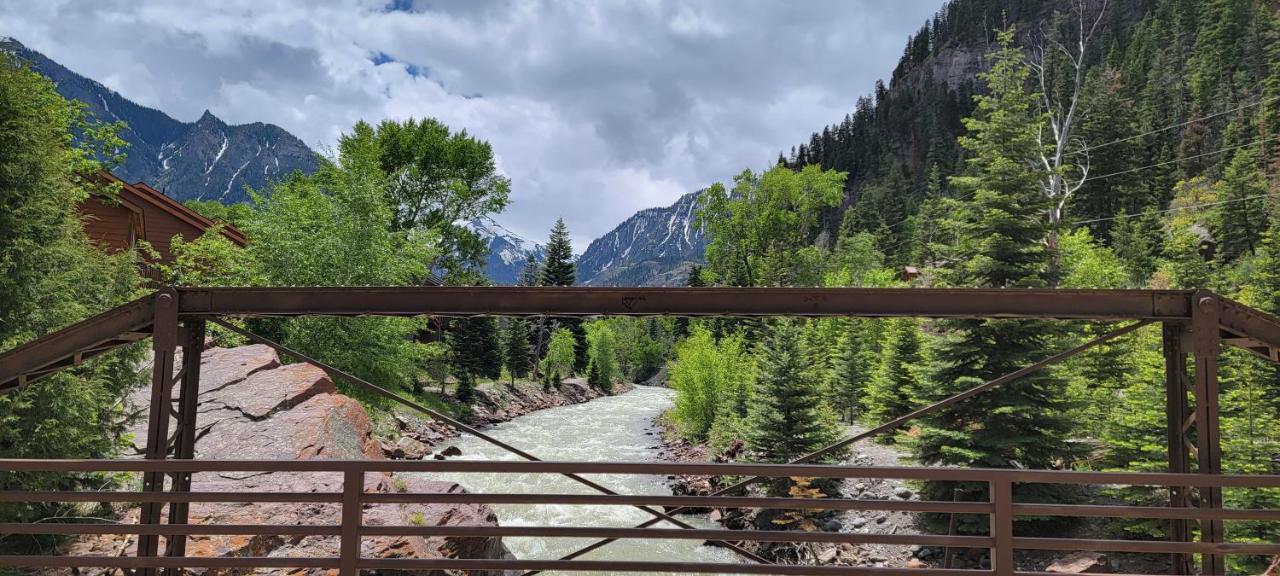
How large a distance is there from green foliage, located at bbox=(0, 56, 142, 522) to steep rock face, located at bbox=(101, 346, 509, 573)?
45.1 inches

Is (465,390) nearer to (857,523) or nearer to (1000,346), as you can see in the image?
(857,523)

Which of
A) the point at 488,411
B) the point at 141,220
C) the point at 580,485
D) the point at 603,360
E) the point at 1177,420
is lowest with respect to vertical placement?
the point at 488,411

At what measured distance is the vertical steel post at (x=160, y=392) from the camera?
538cm

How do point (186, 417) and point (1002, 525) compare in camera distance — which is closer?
point (1002, 525)

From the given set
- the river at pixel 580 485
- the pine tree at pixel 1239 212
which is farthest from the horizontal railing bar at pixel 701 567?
the pine tree at pixel 1239 212

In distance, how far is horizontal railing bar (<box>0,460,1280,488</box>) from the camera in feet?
14.5

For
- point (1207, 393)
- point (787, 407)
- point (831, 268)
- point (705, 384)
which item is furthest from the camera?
point (831, 268)

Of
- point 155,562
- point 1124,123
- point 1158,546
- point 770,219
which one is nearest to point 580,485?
point 155,562

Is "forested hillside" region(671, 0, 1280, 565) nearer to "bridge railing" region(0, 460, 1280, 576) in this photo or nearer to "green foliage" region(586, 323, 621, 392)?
"bridge railing" region(0, 460, 1280, 576)

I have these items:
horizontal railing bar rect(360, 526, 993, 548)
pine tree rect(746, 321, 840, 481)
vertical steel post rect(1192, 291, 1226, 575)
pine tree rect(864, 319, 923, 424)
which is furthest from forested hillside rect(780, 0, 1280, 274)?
horizontal railing bar rect(360, 526, 993, 548)

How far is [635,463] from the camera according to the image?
442cm

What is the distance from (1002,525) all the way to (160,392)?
7005mm

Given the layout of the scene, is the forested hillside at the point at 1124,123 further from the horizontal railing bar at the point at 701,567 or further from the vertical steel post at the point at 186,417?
the vertical steel post at the point at 186,417

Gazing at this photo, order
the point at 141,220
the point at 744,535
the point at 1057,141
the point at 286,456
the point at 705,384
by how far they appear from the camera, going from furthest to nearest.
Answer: the point at 1057,141 → the point at 705,384 → the point at 141,220 → the point at 286,456 → the point at 744,535
